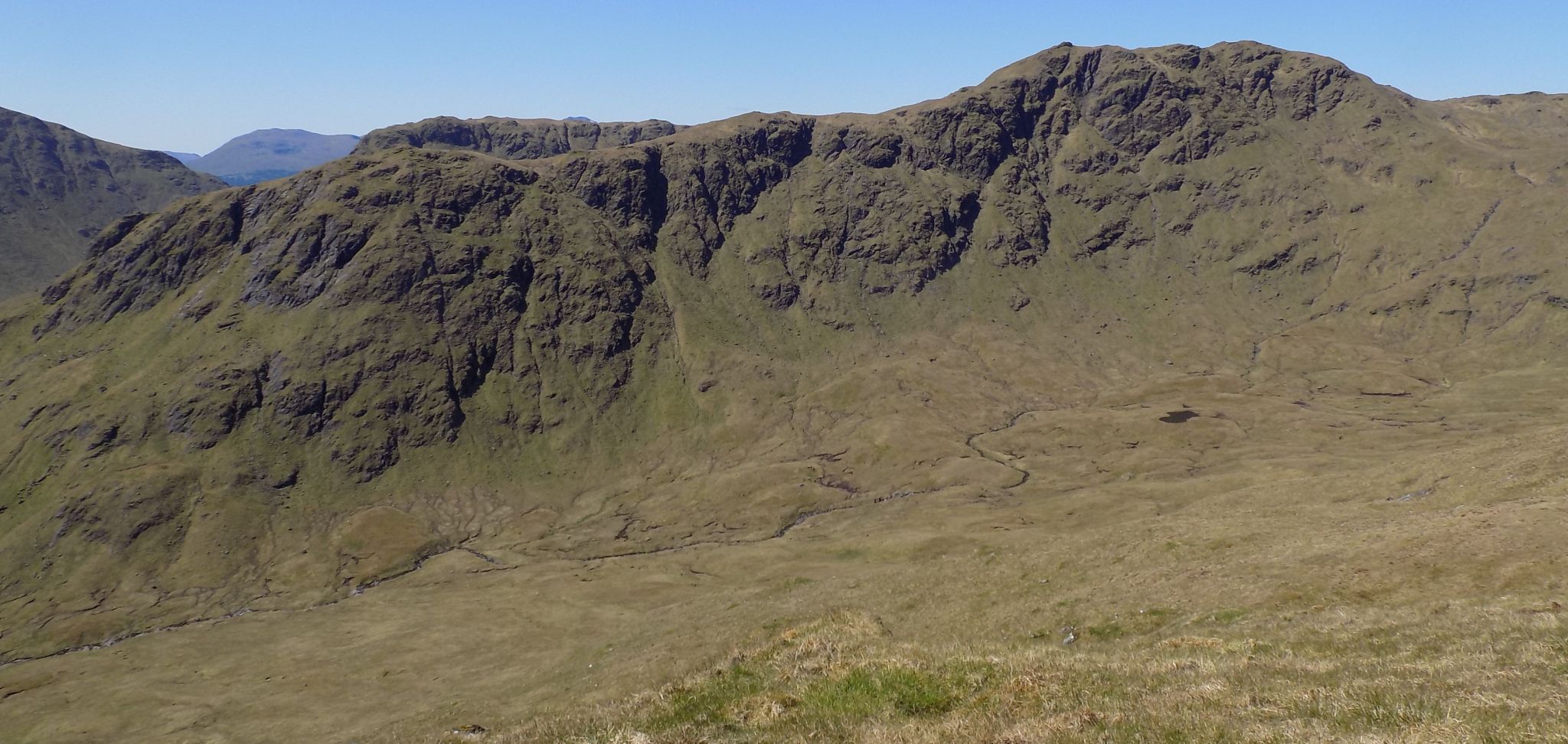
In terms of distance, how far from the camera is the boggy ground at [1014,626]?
16.9m

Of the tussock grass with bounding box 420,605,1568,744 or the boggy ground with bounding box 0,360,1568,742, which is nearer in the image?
the tussock grass with bounding box 420,605,1568,744

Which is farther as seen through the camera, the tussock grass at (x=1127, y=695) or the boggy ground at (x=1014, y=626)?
the boggy ground at (x=1014, y=626)

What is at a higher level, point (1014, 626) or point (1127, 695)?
point (1127, 695)

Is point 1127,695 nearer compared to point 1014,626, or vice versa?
point 1127,695

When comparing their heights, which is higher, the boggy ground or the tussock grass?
the tussock grass

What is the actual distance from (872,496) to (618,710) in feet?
566

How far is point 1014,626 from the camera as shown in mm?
50969

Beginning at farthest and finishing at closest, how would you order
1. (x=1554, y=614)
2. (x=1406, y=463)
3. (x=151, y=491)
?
(x=151, y=491), (x=1406, y=463), (x=1554, y=614)

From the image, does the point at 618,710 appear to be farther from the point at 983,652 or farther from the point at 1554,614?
the point at 1554,614

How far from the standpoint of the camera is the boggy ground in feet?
55.6

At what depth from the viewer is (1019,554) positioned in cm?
7600

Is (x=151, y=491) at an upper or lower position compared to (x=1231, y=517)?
lower

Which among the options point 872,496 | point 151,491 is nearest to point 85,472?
point 151,491

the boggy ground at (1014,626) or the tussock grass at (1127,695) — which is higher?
the tussock grass at (1127,695)
